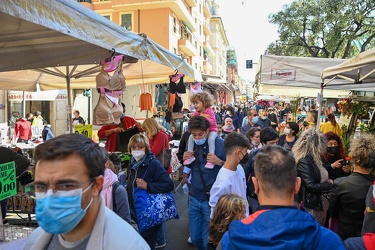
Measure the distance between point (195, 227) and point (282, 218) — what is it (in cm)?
252

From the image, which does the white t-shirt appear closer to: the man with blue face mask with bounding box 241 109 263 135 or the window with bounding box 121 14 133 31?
the man with blue face mask with bounding box 241 109 263 135

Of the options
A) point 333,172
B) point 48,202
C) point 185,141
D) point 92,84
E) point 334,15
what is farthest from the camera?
point 334,15

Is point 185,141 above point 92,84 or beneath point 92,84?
beneath

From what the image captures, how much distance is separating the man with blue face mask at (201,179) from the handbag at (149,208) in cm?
35

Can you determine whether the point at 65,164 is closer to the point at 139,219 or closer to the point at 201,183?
the point at 139,219

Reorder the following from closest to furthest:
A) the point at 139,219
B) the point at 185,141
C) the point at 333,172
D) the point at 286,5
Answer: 1. the point at 139,219
2. the point at 333,172
3. the point at 185,141
4. the point at 286,5

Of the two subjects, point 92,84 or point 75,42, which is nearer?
point 75,42

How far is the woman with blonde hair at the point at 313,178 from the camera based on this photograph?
379cm

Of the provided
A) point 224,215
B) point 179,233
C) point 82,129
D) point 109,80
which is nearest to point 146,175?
point 109,80

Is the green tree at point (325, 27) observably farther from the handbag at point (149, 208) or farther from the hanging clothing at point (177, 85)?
the handbag at point (149, 208)

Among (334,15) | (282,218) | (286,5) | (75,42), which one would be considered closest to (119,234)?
(282,218)

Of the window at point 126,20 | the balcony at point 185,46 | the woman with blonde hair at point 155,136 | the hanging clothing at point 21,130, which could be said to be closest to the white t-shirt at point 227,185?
the woman with blonde hair at point 155,136

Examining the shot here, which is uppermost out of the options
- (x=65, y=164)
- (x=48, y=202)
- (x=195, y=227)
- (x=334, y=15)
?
(x=334, y=15)

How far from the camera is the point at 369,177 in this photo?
10.2ft
